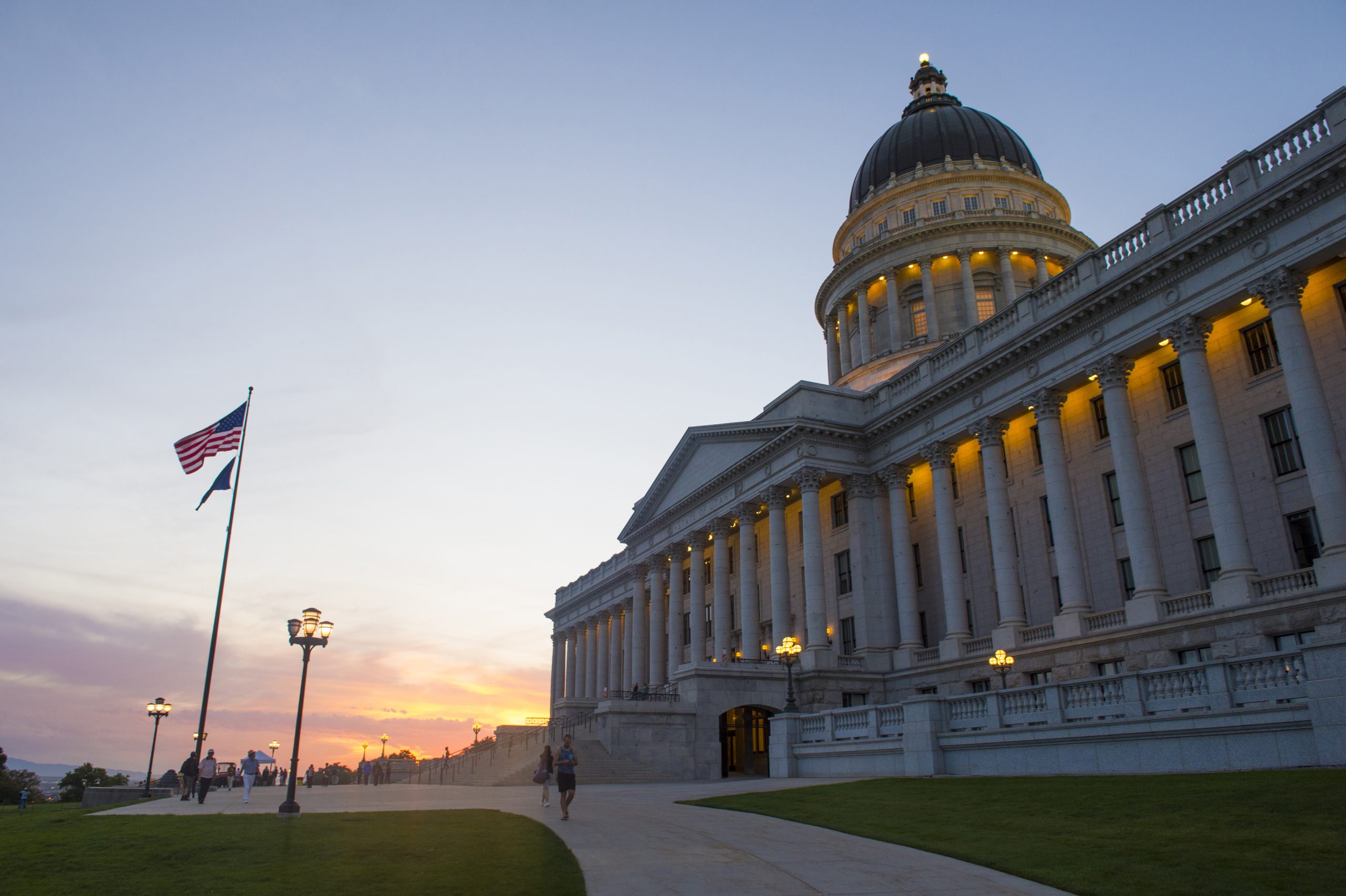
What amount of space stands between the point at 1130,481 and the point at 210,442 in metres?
35.6

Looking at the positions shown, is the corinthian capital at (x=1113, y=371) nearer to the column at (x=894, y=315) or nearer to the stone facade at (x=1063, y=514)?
the stone facade at (x=1063, y=514)

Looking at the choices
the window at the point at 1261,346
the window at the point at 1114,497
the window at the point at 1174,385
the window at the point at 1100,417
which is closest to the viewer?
the window at the point at 1261,346

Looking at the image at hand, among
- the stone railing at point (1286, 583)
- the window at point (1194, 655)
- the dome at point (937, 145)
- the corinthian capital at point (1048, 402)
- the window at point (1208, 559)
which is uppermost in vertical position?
the dome at point (937, 145)

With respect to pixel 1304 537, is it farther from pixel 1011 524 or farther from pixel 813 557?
pixel 813 557

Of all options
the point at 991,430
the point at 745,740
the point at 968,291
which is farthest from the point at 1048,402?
the point at 968,291

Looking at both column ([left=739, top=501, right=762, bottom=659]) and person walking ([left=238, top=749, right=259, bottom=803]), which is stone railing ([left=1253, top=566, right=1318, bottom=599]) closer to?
column ([left=739, top=501, right=762, bottom=659])

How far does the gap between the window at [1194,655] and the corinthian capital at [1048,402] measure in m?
11.1

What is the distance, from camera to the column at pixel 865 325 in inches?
2699

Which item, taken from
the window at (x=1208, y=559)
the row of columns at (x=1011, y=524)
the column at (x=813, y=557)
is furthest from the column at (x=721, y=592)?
the window at (x=1208, y=559)

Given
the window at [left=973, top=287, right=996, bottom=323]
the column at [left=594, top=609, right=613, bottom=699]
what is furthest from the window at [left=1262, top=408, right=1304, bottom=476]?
the column at [left=594, top=609, right=613, bottom=699]

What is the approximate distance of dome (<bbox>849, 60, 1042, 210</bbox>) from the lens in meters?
73.2

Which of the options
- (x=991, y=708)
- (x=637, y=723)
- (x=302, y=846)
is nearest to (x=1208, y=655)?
(x=991, y=708)

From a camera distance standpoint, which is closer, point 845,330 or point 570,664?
point 845,330

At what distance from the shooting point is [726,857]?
12.7 meters
